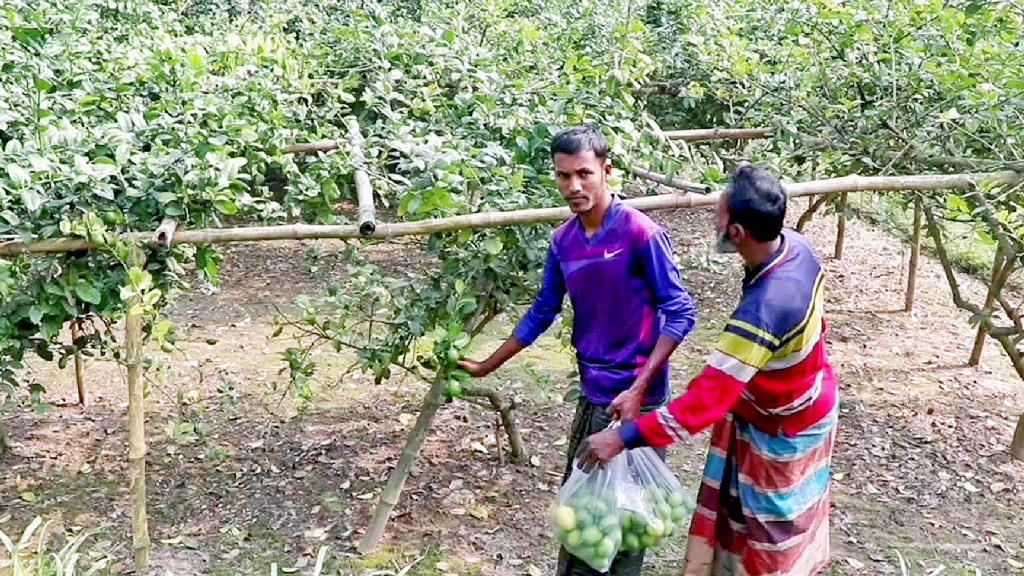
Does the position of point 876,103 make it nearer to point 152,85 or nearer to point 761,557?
point 761,557

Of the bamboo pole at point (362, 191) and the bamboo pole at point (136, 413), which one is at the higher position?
the bamboo pole at point (362, 191)

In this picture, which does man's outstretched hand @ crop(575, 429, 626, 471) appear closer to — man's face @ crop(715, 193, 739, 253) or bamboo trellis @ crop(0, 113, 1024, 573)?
man's face @ crop(715, 193, 739, 253)

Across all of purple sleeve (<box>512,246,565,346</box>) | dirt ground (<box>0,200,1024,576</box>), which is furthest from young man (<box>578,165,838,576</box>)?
dirt ground (<box>0,200,1024,576</box>)

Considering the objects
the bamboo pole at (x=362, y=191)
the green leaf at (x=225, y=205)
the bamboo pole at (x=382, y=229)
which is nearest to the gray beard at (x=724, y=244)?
the bamboo pole at (x=382, y=229)

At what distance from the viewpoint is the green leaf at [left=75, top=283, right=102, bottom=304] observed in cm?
304

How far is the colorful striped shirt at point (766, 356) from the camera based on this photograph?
2.21m

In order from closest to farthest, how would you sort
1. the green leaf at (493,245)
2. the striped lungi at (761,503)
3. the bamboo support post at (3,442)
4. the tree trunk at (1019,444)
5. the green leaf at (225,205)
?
1. the striped lungi at (761,503)
2. the green leaf at (225,205)
3. the green leaf at (493,245)
4. the bamboo support post at (3,442)
5. the tree trunk at (1019,444)

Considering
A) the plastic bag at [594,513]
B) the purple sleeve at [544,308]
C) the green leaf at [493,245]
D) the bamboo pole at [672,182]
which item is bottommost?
the plastic bag at [594,513]

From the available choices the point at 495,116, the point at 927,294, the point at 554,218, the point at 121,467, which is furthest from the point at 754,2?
the point at 121,467

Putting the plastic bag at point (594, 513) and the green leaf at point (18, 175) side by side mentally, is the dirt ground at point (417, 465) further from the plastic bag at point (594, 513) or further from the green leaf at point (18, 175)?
the plastic bag at point (594, 513)

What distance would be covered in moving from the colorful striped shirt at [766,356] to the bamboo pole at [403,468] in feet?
4.50

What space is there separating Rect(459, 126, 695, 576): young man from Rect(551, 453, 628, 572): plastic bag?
165mm

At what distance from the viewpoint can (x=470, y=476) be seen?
4.44 meters

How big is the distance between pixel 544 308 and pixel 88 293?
145cm
